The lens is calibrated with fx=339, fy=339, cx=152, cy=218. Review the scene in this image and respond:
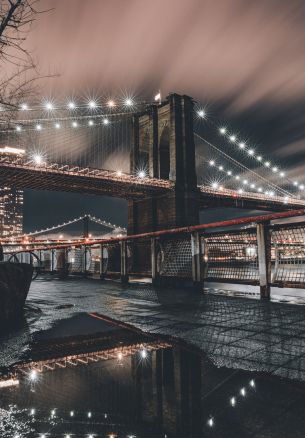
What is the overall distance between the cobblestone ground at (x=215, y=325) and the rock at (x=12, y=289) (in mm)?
159

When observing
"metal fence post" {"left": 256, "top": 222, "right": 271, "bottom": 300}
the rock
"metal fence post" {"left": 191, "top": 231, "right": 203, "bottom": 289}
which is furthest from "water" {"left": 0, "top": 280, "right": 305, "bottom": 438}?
"metal fence post" {"left": 191, "top": 231, "right": 203, "bottom": 289}

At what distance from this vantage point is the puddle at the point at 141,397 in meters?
1.07

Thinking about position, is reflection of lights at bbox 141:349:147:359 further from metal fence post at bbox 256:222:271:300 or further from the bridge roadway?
the bridge roadway

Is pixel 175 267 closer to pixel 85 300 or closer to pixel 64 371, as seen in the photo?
pixel 85 300

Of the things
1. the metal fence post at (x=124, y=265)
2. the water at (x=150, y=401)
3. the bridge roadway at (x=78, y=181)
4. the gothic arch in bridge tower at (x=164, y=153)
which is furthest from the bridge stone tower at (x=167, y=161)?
the water at (x=150, y=401)

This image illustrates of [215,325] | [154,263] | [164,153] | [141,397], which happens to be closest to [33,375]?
[141,397]

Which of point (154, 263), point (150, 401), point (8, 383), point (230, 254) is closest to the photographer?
point (150, 401)

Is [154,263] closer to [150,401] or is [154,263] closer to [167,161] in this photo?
[150,401]

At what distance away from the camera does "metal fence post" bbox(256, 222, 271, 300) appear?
13.9 feet

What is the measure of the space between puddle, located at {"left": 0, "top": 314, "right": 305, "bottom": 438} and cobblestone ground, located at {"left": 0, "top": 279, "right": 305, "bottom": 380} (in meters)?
0.16

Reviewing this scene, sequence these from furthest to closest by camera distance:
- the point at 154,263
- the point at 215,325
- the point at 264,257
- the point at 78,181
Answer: the point at 78,181 < the point at 154,263 < the point at 264,257 < the point at 215,325

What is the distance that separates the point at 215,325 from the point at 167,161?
42036mm

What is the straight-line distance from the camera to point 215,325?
269cm

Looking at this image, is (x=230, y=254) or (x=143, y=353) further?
(x=230, y=254)
